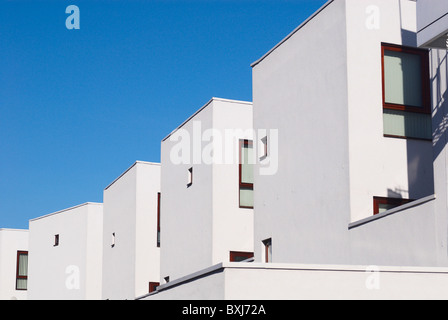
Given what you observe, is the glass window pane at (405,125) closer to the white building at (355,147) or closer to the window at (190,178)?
the white building at (355,147)

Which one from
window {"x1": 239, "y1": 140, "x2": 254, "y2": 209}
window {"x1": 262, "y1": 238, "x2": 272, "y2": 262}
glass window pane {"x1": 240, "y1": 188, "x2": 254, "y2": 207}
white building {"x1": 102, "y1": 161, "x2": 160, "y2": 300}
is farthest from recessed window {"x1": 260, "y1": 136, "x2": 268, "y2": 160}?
white building {"x1": 102, "y1": 161, "x2": 160, "y2": 300}

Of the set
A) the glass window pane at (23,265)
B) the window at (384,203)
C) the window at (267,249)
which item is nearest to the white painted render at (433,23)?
the window at (384,203)

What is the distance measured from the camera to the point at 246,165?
22.1m

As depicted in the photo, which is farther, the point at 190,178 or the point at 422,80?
the point at 190,178

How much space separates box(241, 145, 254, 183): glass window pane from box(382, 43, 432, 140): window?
23.2ft

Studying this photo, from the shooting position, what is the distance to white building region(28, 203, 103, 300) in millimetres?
33719

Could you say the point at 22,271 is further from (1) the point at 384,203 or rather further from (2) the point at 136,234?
(1) the point at 384,203

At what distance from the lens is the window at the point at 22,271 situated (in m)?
40.8

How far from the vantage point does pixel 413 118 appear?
→ 51.0ft

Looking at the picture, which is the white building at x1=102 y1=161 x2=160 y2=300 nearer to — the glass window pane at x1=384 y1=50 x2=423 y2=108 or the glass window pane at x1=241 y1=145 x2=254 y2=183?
the glass window pane at x1=241 y1=145 x2=254 y2=183

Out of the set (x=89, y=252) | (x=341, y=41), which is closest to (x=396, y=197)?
(x=341, y=41)

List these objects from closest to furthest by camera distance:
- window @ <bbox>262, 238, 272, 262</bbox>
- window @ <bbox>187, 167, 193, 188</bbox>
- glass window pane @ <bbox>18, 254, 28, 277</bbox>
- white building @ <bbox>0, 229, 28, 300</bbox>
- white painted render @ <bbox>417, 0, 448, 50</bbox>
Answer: white painted render @ <bbox>417, 0, 448, 50</bbox> → window @ <bbox>262, 238, 272, 262</bbox> → window @ <bbox>187, 167, 193, 188</bbox> → white building @ <bbox>0, 229, 28, 300</bbox> → glass window pane @ <bbox>18, 254, 28, 277</bbox>

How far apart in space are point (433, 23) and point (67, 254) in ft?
83.6

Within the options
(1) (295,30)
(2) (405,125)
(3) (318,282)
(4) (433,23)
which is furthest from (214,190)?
(3) (318,282)
